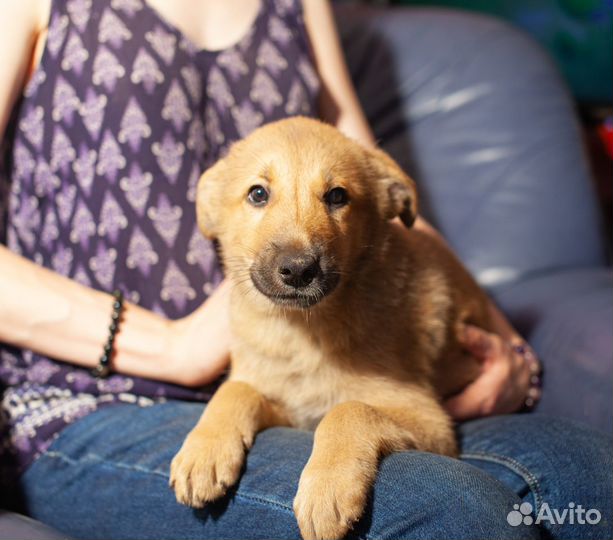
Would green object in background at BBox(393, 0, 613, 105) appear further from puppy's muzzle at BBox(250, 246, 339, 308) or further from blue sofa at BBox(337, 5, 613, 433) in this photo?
puppy's muzzle at BBox(250, 246, 339, 308)

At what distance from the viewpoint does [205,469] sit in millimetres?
1317

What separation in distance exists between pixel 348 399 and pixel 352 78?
5.16 ft

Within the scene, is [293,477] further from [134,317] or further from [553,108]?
[553,108]

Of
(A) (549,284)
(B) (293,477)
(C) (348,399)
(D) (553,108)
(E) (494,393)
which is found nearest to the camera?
(B) (293,477)

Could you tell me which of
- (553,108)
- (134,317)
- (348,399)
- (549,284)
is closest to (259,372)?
(348,399)

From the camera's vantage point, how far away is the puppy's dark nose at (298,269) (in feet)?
4.52

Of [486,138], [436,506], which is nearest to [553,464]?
[436,506]

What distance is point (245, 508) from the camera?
1.32m

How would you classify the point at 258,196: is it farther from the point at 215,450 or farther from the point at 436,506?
the point at 436,506

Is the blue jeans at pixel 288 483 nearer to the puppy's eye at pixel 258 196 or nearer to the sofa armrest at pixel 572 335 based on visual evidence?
the sofa armrest at pixel 572 335

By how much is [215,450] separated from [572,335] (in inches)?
45.9

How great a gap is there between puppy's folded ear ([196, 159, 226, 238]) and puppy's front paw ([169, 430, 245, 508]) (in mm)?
574

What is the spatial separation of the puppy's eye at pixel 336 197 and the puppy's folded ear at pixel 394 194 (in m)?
0.14

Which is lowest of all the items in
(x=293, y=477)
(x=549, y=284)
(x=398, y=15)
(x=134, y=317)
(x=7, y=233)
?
(x=549, y=284)
